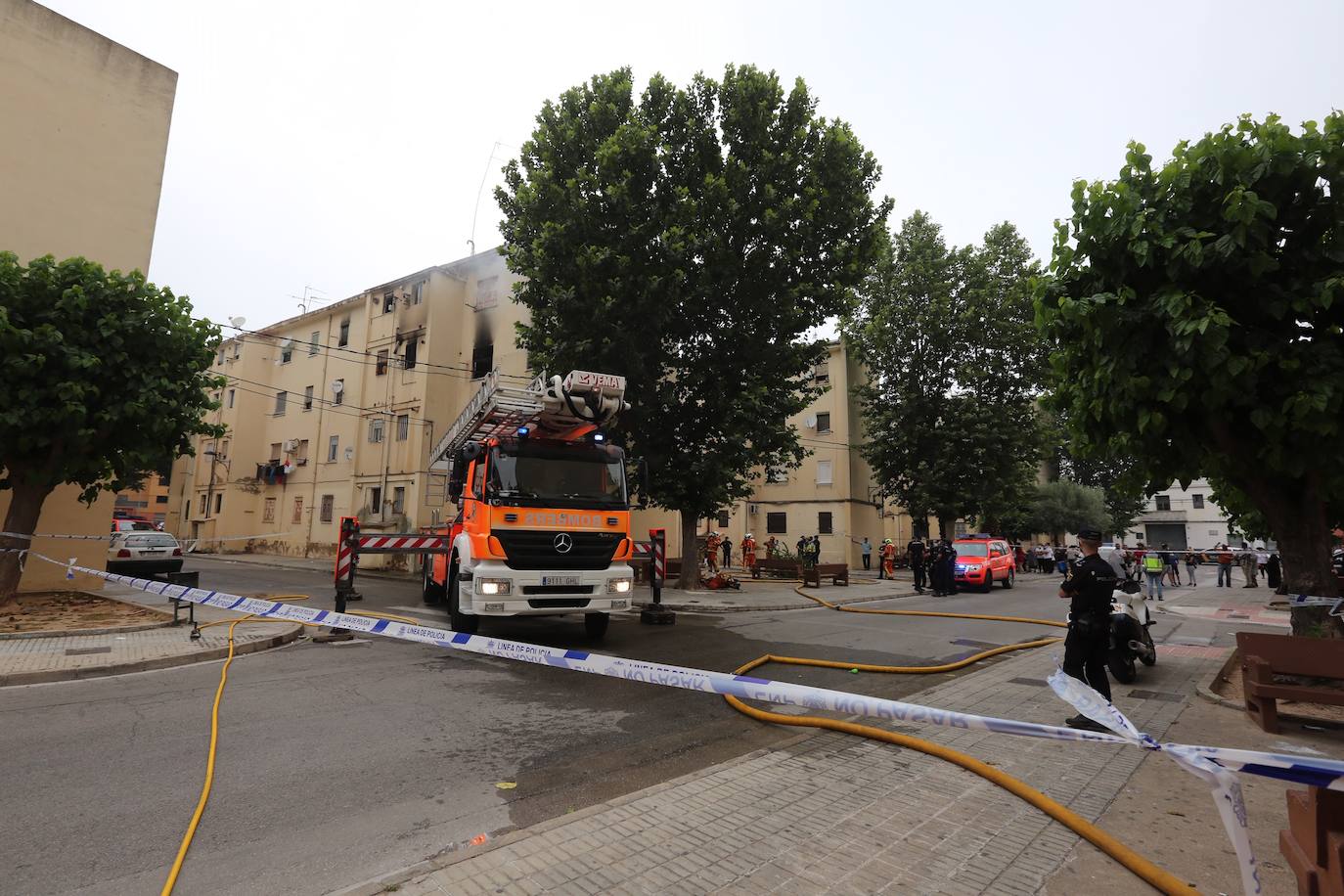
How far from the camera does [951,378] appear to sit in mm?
26469

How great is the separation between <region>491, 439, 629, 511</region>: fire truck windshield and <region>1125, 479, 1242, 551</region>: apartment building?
69.0 metres

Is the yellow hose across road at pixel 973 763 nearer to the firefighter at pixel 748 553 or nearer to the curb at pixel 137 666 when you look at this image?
the curb at pixel 137 666

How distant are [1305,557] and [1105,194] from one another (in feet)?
13.7

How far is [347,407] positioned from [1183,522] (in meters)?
75.7

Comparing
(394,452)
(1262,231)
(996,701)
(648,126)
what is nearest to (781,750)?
(996,701)

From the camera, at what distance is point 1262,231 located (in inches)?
216

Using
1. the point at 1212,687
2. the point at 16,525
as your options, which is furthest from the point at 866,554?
the point at 16,525

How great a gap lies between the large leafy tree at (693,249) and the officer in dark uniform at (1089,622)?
10.3 metres

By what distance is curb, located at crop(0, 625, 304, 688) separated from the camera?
673 cm

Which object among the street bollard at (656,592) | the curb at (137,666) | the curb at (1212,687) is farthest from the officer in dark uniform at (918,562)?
the curb at (137,666)

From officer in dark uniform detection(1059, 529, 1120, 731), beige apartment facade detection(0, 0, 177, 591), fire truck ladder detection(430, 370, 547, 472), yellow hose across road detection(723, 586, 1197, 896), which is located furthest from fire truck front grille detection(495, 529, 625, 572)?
beige apartment facade detection(0, 0, 177, 591)

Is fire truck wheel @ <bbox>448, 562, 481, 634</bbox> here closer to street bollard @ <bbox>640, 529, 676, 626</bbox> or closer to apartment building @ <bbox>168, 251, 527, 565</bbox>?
street bollard @ <bbox>640, 529, 676, 626</bbox>

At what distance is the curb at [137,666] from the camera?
22.1 feet

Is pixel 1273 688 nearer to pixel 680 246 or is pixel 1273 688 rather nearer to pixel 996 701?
pixel 996 701
